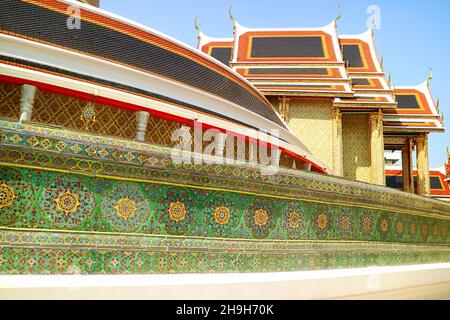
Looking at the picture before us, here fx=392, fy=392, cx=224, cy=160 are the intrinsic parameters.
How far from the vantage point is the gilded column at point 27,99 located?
419 centimetres

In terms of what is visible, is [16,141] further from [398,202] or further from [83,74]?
[398,202]

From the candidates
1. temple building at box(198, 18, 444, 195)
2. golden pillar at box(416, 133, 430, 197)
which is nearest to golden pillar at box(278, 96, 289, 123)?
temple building at box(198, 18, 444, 195)

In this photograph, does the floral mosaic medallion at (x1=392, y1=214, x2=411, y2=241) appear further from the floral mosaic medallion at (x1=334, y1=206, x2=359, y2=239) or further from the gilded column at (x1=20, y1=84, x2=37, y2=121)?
the gilded column at (x1=20, y1=84, x2=37, y2=121)

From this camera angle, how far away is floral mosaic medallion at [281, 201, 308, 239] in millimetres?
3080

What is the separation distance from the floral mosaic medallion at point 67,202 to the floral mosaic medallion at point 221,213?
0.78m

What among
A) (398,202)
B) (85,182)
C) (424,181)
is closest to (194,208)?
(85,182)

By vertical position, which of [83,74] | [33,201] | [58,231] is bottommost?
[58,231]

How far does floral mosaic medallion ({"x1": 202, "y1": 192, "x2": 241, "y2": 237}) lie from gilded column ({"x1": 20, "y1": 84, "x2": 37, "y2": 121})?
8.37 ft

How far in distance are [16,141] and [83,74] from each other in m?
3.21

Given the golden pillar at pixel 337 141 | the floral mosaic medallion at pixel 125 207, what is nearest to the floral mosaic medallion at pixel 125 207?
the floral mosaic medallion at pixel 125 207

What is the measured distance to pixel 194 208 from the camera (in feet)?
8.70

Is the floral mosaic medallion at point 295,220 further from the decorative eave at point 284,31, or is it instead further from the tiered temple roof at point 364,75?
the decorative eave at point 284,31

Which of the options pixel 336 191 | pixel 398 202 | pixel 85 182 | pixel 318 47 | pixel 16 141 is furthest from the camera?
pixel 318 47

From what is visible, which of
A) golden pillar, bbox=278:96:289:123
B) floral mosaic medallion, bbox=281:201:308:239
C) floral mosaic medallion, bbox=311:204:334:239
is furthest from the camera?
golden pillar, bbox=278:96:289:123
